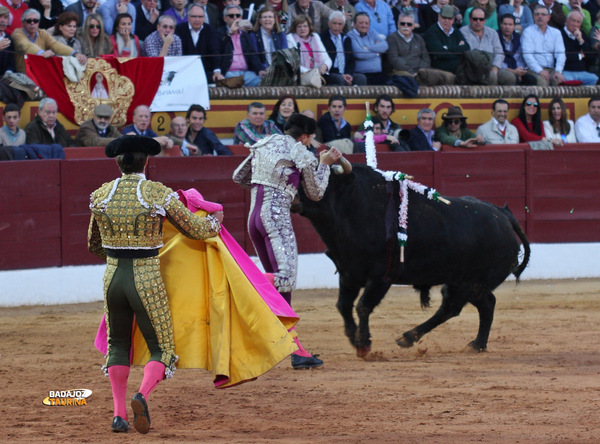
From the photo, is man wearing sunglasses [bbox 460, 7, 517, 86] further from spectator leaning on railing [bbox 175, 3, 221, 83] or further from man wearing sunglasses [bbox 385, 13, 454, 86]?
spectator leaning on railing [bbox 175, 3, 221, 83]

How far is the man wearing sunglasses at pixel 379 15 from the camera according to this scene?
1116cm

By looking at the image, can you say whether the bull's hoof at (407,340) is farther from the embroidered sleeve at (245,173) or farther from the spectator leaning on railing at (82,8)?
the spectator leaning on railing at (82,8)

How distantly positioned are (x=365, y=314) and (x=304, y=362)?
1.56ft

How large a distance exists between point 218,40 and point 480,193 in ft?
9.87

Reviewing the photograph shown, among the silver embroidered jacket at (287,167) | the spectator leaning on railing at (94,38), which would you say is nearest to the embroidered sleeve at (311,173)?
the silver embroidered jacket at (287,167)

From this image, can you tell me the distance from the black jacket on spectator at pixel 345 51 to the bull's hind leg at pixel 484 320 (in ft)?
14.4

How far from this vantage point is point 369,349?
20.2 ft

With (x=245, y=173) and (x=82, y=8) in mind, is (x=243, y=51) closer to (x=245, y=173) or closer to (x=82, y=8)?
(x=82, y=8)

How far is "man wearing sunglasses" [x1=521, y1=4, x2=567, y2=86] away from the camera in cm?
1170

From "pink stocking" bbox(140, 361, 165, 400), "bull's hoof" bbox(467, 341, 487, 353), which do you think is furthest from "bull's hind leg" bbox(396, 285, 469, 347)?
"pink stocking" bbox(140, 361, 165, 400)

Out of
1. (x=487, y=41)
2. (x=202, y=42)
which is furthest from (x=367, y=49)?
(x=202, y=42)

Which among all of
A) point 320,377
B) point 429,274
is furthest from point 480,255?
point 320,377

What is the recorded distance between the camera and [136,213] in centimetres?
428

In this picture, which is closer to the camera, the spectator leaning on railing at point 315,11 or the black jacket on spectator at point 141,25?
the black jacket on spectator at point 141,25
